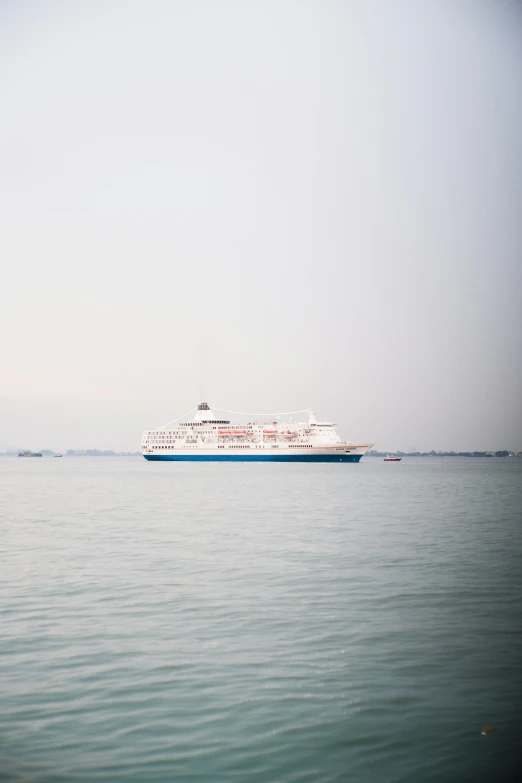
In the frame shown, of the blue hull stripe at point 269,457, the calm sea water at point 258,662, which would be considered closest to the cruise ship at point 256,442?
the blue hull stripe at point 269,457

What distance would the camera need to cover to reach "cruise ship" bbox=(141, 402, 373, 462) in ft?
464

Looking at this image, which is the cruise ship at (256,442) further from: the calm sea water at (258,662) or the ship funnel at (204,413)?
the calm sea water at (258,662)

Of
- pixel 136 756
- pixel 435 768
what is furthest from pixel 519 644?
pixel 136 756

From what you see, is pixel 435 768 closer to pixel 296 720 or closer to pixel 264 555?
pixel 296 720

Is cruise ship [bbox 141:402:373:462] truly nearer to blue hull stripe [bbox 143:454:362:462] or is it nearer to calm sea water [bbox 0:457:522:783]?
blue hull stripe [bbox 143:454:362:462]

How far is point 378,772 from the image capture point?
7145 millimetres

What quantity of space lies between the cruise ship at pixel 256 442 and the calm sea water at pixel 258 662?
387ft

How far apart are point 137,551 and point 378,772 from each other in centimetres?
1587

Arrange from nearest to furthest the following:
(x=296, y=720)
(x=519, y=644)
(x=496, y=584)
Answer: (x=296, y=720)
(x=519, y=644)
(x=496, y=584)

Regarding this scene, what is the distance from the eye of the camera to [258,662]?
34.7 feet

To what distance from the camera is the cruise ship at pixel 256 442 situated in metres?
142

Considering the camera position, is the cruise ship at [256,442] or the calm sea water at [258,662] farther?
the cruise ship at [256,442]

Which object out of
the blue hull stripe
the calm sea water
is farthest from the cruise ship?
the calm sea water

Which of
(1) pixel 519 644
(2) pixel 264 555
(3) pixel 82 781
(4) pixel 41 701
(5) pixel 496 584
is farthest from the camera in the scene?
(2) pixel 264 555
